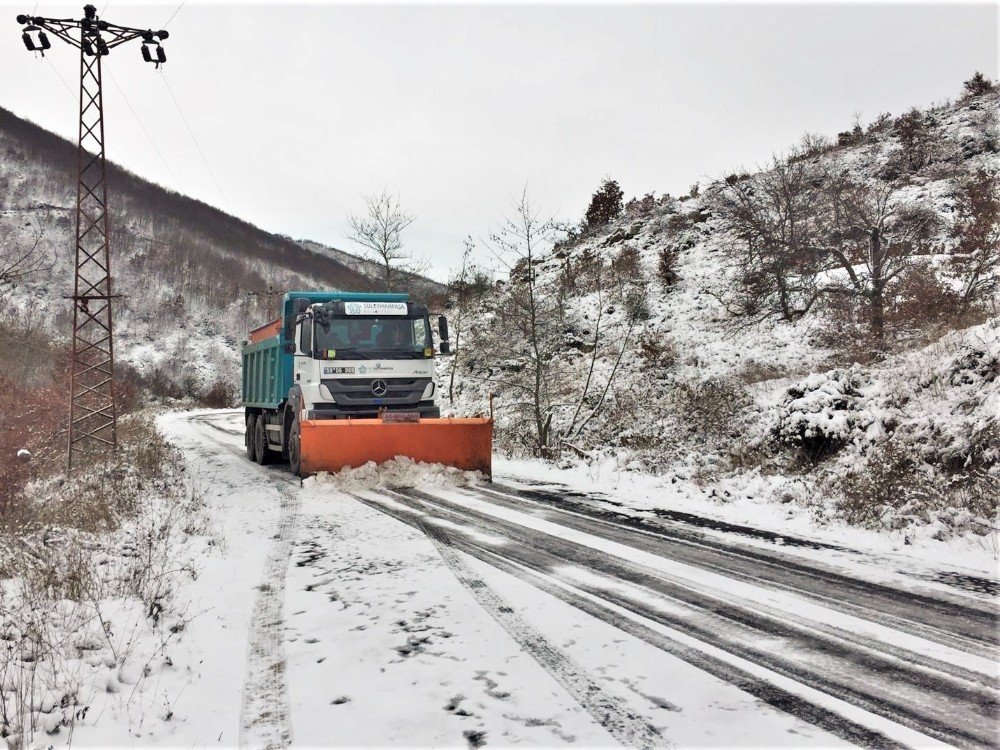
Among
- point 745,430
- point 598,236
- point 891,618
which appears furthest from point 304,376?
point 598,236

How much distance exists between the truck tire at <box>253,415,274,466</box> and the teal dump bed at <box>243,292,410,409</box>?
40cm

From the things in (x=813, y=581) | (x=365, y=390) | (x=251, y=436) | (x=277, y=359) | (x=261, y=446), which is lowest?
(x=813, y=581)

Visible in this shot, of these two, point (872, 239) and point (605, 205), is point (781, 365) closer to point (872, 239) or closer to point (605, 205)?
point (872, 239)

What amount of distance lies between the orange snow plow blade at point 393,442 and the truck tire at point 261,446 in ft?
13.4

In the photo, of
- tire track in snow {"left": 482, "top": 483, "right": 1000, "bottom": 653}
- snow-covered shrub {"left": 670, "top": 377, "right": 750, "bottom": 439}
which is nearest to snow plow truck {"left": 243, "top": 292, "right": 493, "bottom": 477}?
tire track in snow {"left": 482, "top": 483, "right": 1000, "bottom": 653}

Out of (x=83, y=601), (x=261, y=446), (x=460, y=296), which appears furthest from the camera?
(x=460, y=296)

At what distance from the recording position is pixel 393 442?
388 inches

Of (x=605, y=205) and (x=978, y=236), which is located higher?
(x=605, y=205)

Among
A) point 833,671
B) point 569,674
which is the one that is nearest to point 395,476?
point 569,674

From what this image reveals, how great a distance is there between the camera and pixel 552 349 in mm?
21016

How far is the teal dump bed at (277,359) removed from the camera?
37.7ft

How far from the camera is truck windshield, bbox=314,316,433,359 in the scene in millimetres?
10234

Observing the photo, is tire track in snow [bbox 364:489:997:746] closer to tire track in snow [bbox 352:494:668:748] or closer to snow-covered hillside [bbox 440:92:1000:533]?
tire track in snow [bbox 352:494:668:748]

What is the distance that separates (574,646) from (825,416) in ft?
23.6
